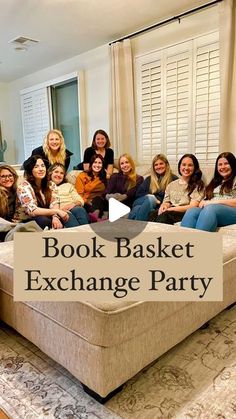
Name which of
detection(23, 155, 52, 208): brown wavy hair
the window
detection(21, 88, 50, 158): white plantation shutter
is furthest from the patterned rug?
detection(21, 88, 50, 158): white plantation shutter

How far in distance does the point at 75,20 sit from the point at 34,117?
235cm

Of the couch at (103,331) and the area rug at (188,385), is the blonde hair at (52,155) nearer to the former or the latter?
the couch at (103,331)

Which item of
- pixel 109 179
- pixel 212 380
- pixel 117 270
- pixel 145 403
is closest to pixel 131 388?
pixel 145 403

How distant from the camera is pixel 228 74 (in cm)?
286

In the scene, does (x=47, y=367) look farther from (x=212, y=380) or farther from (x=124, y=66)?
(x=124, y=66)

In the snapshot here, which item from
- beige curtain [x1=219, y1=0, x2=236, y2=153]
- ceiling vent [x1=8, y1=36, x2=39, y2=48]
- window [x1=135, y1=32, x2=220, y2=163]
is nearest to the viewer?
beige curtain [x1=219, y1=0, x2=236, y2=153]

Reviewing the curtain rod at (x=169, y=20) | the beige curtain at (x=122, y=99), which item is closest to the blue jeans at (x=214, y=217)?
the beige curtain at (x=122, y=99)

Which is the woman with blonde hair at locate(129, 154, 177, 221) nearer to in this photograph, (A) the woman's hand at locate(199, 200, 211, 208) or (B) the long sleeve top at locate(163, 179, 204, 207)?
(B) the long sleeve top at locate(163, 179, 204, 207)

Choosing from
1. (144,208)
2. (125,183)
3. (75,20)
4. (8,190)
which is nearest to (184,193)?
(144,208)

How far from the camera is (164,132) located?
3607 millimetres

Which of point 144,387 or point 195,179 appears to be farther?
point 195,179

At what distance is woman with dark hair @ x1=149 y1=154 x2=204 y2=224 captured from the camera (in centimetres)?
271

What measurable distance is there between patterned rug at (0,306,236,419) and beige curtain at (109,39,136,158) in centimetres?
276

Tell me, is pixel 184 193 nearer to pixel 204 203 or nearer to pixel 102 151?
pixel 204 203
